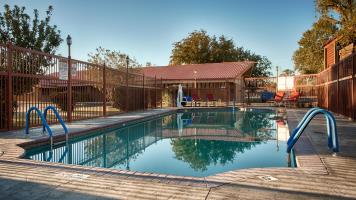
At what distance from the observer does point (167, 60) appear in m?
49.2

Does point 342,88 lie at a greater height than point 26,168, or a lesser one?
greater

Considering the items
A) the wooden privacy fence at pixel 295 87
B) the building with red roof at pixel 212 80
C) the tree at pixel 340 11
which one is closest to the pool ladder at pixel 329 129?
the tree at pixel 340 11

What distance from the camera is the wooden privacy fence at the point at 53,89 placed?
855 cm

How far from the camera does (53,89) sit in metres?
11.9

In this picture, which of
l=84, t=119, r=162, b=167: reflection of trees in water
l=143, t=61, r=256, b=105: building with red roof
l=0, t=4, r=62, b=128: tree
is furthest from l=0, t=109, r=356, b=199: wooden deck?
l=143, t=61, r=256, b=105: building with red roof

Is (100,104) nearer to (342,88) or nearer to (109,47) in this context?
(109,47)

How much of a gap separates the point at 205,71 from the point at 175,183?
2685 cm

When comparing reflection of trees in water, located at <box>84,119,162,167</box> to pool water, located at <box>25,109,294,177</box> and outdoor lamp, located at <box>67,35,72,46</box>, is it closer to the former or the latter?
pool water, located at <box>25,109,294,177</box>

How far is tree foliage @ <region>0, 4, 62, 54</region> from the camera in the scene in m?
14.0

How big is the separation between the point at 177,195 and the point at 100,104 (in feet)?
38.6

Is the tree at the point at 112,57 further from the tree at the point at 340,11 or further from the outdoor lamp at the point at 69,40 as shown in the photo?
the tree at the point at 340,11

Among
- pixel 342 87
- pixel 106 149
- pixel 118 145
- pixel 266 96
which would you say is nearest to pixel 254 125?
pixel 342 87

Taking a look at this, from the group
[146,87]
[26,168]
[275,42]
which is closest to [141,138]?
[26,168]

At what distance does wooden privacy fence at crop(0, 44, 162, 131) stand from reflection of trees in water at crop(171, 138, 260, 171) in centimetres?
483
